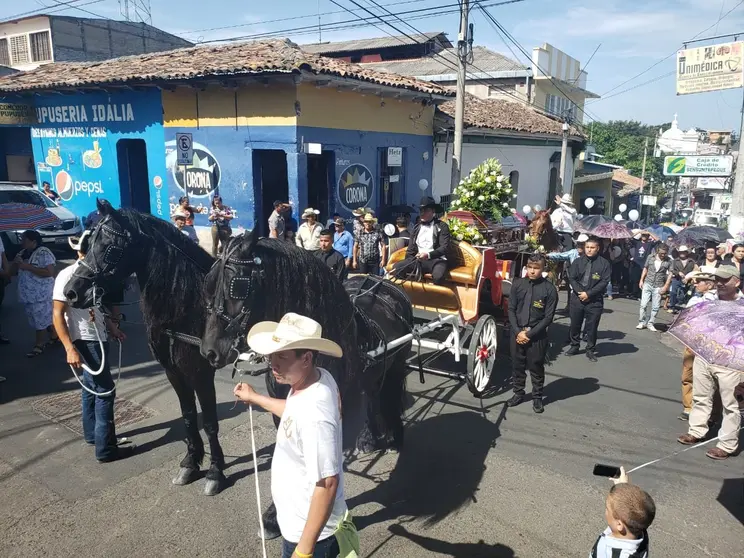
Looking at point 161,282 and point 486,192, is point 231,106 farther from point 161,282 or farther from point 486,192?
point 161,282

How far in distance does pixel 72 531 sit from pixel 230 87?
36.4ft

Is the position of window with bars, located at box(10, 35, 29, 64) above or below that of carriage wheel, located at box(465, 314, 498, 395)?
above

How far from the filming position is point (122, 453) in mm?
4891

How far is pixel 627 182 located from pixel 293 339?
39.8 metres

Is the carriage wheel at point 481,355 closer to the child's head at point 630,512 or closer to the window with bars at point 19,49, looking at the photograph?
the child's head at point 630,512

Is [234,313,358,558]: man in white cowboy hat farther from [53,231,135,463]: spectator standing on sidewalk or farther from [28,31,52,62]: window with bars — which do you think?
[28,31,52,62]: window with bars

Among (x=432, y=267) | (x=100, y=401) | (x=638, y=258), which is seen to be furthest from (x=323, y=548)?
(x=638, y=258)

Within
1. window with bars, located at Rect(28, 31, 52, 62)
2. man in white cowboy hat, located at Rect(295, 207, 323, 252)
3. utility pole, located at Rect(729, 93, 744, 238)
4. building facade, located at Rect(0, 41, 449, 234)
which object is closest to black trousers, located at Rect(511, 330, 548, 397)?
man in white cowboy hat, located at Rect(295, 207, 323, 252)

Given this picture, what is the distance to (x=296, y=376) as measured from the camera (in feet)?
7.80

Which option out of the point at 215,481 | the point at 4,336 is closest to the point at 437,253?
the point at 215,481

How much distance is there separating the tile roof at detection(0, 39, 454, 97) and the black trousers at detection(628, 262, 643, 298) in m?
7.11

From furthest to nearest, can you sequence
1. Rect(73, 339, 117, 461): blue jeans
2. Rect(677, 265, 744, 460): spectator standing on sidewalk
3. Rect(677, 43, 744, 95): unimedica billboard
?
Rect(677, 43, 744, 95): unimedica billboard → Rect(677, 265, 744, 460): spectator standing on sidewalk → Rect(73, 339, 117, 461): blue jeans

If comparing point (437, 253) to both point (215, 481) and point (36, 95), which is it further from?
point (36, 95)

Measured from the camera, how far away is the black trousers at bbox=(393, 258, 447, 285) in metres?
6.68
